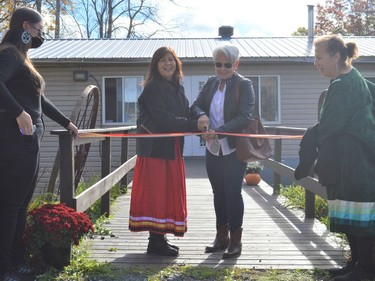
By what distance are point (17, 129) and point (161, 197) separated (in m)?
1.35

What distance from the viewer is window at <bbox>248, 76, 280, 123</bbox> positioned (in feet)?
41.0

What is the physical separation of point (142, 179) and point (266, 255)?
1.17 m

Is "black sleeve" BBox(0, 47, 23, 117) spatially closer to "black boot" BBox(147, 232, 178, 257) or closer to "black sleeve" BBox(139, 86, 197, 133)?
"black sleeve" BBox(139, 86, 197, 133)

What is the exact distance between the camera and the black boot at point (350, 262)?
3180 mm

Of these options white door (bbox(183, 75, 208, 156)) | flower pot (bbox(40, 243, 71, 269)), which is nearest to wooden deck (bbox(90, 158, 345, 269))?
flower pot (bbox(40, 243, 71, 269))

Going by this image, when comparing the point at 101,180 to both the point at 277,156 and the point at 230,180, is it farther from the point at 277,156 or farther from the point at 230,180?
the point at 277,156

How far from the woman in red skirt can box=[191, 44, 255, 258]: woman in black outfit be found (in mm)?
203

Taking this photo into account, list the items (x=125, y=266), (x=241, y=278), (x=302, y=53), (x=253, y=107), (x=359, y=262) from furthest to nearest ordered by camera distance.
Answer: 1. (x=302, y=53)
2. (x=253, y=107)
3. (x=125, y=266)
4. (x=241, y=278)
5. (x=359, y=262)

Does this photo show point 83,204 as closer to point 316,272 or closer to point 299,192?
point 316,272

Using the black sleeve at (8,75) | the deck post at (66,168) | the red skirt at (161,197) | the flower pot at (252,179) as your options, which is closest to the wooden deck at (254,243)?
the red skirt at (161,197)

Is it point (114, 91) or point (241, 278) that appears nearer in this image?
point (241, 278)

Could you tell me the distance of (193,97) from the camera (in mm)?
12586

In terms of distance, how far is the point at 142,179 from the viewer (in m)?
3.79

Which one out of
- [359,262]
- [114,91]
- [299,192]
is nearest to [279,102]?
[114,91]
